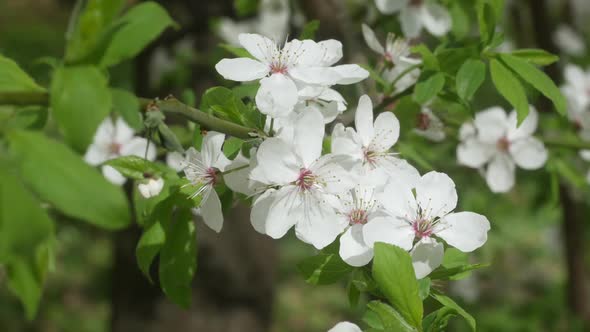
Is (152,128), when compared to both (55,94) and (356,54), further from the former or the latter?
(356,54)

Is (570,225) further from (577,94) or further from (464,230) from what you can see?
(464,230)

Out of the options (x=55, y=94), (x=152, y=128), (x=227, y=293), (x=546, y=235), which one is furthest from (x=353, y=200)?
(x=546, y=235)

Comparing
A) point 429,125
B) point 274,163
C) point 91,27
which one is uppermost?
point 91,27

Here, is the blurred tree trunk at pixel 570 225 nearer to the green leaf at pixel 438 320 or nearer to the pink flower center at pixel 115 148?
the pink flower center at pixel 115 148

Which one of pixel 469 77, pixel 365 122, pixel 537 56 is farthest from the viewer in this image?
pixel 537 56

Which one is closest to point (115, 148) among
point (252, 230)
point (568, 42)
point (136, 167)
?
point (136, 167)

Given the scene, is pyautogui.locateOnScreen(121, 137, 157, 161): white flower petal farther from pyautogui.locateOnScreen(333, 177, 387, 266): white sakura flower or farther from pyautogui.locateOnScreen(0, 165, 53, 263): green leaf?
pyautogui.locateOnScreen(0, 165, 53, 263): green leaf

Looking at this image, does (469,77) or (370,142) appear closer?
(370,142)
